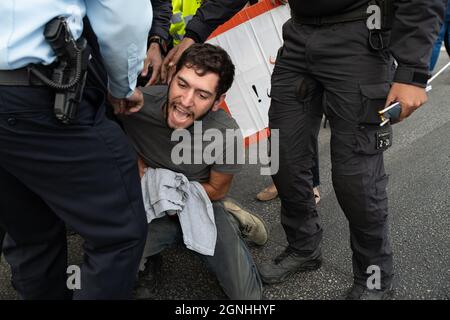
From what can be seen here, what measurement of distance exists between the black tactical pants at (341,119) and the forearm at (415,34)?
12 centimetres

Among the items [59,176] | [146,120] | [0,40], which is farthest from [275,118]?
[0,40]

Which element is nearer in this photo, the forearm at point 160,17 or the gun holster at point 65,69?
the gun holster at point 65,69

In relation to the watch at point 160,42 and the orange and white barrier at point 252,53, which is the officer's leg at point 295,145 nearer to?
the watch at point 160,42

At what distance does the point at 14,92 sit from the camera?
107 centimetres

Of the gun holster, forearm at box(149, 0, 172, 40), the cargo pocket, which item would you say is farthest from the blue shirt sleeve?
forearm at box(149, 0, 172, 40)

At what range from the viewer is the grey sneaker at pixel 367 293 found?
182 centimetres

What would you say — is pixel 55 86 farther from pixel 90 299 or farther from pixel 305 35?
pixel 305 35

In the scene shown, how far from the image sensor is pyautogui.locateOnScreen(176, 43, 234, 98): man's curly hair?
1.95m

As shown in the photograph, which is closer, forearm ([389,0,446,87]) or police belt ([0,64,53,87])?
police belt ([0,64,53,87])

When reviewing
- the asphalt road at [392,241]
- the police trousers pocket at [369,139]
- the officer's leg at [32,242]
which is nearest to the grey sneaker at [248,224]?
the asphalt road at [392,241]

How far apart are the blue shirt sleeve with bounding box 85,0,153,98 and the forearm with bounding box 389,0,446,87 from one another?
0.88 metres

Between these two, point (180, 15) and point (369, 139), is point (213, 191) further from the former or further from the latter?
point (180, 15)

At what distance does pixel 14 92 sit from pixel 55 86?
0.33 ft

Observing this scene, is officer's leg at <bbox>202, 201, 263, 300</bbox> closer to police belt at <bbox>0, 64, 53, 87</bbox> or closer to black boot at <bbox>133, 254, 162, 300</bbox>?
black boot at <bbox>133, 254, 162, 300</bbox>
